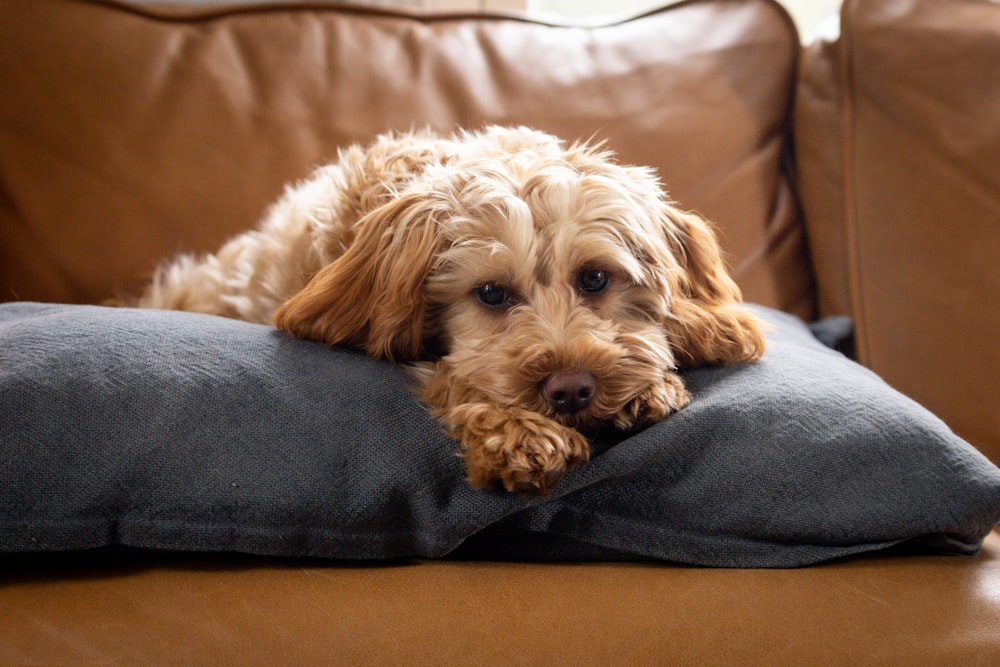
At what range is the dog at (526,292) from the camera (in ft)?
4.92

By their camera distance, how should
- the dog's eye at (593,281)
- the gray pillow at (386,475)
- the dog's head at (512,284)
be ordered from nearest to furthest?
1. the gray pillow at (386,475)
2. the dog's head at (512,284)
3. the dog's eye at (593,281)

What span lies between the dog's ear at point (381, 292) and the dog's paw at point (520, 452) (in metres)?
0.34

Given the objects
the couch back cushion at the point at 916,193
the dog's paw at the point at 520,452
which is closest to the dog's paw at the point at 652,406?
the dog's paw at the point at 520,452

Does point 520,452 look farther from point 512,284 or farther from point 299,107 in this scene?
point 299,107

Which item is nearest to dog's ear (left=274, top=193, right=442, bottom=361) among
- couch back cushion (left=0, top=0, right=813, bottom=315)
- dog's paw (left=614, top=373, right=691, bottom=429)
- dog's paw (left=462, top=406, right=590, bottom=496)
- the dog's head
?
the dog's head

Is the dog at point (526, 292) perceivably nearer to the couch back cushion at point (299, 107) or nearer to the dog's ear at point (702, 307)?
the dog's ear at point (702, 307)

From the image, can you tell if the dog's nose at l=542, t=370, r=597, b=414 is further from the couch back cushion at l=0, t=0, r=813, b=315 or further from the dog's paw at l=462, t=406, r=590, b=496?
the couch back cushion at l=0, t=0, r=813, b=315

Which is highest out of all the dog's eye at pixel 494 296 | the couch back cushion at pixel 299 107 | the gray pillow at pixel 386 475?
the couch back cushion at pixel 299 107

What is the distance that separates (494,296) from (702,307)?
428 mm

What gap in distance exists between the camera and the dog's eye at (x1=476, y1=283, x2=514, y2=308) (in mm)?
1713

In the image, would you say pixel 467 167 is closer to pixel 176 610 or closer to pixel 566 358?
pixel 566 358

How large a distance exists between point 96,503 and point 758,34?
7.09ft

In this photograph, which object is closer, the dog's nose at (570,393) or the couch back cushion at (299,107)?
the dog's nose at (570,393)

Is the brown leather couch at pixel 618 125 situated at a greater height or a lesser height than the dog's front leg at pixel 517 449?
greater
